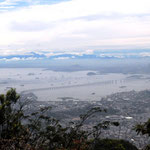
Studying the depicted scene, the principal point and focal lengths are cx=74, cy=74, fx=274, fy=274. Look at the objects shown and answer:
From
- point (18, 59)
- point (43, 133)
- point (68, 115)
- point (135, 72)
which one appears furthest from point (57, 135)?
point (18, 59)

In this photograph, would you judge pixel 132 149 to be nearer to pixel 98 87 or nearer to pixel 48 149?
pixel 48 149

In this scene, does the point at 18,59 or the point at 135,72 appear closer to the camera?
the point at 135,72

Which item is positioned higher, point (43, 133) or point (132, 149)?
point (43, 133)

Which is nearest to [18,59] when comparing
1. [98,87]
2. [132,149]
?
[98,87]

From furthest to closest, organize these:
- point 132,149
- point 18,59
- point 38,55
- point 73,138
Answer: point 38,55
point 18,59
point 132,149
point 73,138

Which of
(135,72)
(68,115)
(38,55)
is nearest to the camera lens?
(68,115)

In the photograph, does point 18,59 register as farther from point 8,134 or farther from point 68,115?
point 8,134

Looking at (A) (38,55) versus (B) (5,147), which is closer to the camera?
(B) (5,147)

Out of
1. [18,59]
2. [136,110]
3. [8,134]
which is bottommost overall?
[136,110]

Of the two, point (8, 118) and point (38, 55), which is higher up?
point (38, 55)
